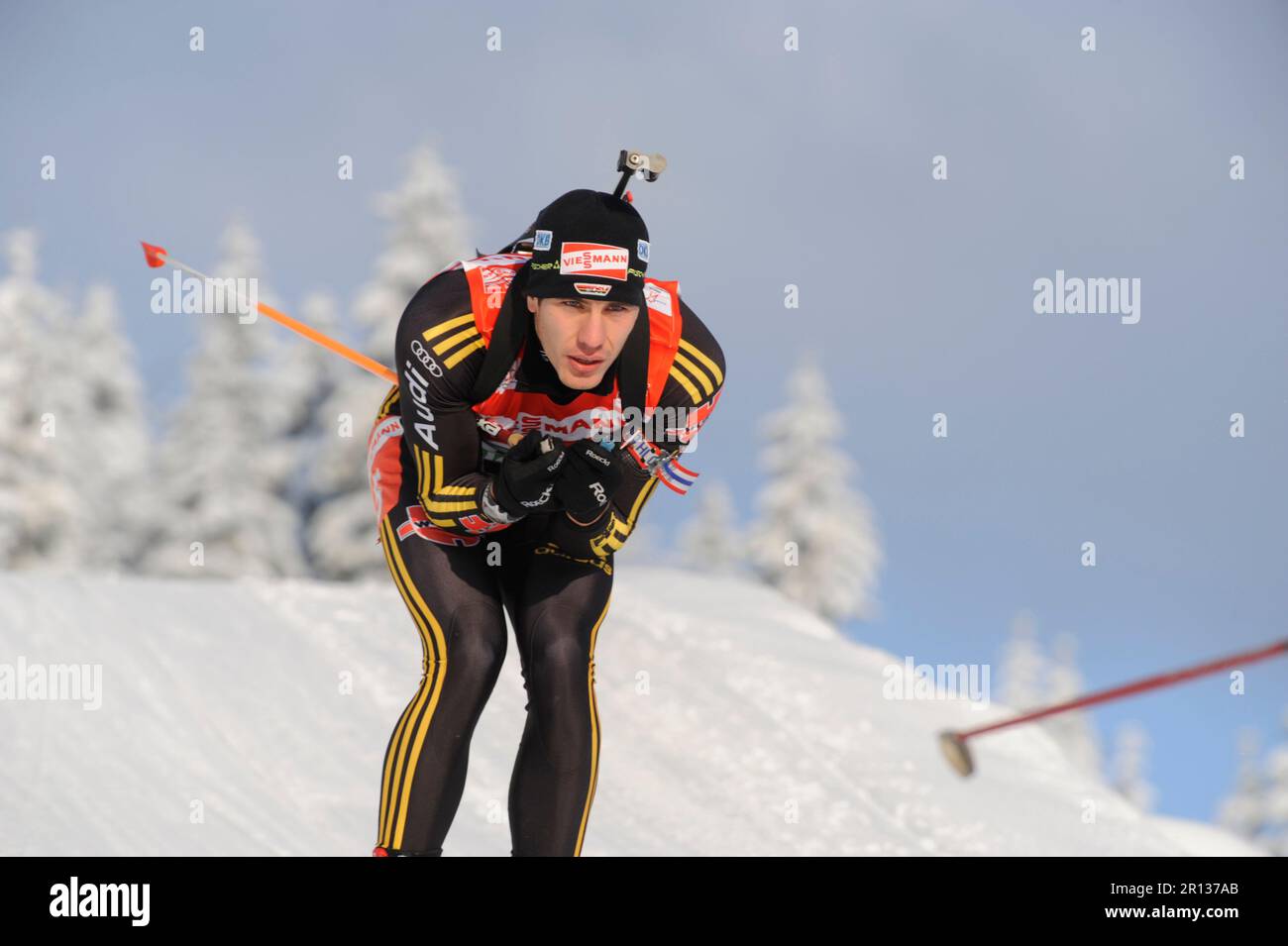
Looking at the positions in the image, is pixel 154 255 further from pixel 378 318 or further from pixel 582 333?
pixel 378 318

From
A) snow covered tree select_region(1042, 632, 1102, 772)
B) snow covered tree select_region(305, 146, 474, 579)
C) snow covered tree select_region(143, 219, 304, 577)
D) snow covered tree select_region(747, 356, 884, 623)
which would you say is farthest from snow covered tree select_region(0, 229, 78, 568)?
snow covered tree select_region(1042, 632, 1102, 772)

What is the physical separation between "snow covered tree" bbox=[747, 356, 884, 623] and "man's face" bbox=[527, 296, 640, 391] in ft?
80.2

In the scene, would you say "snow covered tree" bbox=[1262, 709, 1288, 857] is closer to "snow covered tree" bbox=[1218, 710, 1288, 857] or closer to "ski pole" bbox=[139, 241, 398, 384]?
"snow covered tree" bbox=[1218, 710, 1288, 857]

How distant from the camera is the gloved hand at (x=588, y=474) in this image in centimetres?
379

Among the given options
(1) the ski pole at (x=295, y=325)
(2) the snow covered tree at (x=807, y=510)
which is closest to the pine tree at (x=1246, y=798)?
(2) the snow covered tree at (x=807, y=510)

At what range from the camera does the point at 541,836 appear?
12.9ft

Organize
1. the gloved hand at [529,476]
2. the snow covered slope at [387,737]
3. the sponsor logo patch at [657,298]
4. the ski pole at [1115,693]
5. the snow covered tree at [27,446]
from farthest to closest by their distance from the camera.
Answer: the snow covered tree at [27,446] < the snow covered slope at [387,737] < the sponsor logo patch at [657,298] < the gloved hand at [529,476] < the ski pole at [1115,693]

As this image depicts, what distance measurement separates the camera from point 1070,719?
34.2 m

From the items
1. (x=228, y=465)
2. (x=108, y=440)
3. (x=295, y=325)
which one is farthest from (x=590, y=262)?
(x=108, y=440)

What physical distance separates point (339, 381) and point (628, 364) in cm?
2087

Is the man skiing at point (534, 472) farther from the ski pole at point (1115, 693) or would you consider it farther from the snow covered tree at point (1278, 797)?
the snow covered tree at point (1278, 797)

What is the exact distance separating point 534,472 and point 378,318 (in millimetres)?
18648
